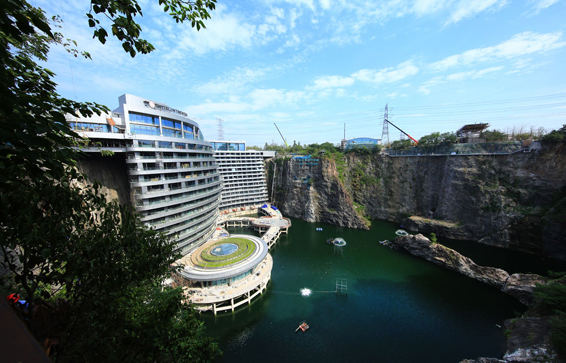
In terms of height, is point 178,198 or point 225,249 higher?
point 178,198

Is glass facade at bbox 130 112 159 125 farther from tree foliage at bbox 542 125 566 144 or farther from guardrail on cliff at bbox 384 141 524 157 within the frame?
tree foliage at bbox 542 125 566 144

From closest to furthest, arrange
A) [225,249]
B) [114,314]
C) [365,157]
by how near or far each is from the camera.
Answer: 1. [114,314]
2. [225,249]
3. [365,157]

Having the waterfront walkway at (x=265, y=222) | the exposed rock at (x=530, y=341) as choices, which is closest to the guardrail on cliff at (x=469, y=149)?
the exposed rock at (x=530, y=341)

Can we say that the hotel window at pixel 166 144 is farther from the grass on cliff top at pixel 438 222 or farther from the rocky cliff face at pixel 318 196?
the grass on cliff top at pixel 438 222

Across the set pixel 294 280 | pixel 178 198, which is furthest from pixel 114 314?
pixel 294 280

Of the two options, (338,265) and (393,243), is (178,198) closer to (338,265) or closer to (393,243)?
(338,265)

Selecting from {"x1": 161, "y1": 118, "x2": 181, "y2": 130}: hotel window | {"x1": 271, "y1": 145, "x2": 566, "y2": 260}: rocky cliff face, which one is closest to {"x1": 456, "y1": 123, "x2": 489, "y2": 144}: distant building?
{"x1": 271, "y1": 145, "x2": 566, "y2": 260}: rocky cliff face

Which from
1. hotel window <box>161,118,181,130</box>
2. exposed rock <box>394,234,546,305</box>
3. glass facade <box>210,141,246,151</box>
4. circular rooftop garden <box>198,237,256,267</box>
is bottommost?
exposed rock <box>394,234,546,305</box>

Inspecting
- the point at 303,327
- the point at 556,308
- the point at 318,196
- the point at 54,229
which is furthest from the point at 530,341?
the point at 318,196
